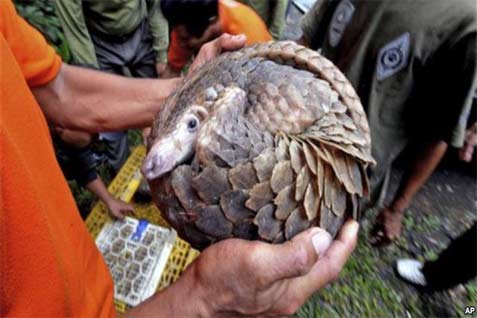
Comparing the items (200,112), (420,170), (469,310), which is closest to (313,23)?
(420,170)

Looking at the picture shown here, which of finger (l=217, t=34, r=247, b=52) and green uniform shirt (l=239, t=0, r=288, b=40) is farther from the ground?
finger (l=217, t=34, r=247, b=52)

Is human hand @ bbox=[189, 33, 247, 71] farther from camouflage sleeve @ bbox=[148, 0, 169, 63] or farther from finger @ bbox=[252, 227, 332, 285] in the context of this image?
camouflage sleeve @ bbox=[148, 0, 169, 63]

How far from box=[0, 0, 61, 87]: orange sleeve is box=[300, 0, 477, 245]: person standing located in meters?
0.82

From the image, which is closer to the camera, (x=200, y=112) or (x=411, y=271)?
(x=200, y=112)

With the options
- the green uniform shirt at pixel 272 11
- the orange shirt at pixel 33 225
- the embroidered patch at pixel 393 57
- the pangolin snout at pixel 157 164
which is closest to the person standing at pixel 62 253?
the orange shirt at pixel 33 225

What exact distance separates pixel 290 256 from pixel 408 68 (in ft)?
2.37

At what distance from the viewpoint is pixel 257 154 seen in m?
0.59

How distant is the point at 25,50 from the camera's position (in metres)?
0.76

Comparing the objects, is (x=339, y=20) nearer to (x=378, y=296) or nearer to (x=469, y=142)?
(x=469, y=142)

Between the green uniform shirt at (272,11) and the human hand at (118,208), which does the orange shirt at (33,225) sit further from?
the green uniform shirt at (272,11)

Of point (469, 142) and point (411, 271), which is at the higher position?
point (469, 142)

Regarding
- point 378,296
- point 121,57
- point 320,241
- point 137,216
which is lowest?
point 378,296

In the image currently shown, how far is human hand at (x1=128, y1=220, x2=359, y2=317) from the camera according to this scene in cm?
58

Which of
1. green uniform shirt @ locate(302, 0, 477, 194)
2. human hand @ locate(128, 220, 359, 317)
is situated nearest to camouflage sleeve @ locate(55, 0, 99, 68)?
green uniform shirt @ locate(302, 0, 477, 194)
